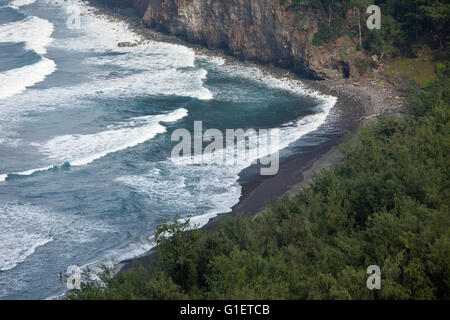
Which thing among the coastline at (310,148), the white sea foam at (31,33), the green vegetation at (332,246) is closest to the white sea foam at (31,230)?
the coastline at (310,148)

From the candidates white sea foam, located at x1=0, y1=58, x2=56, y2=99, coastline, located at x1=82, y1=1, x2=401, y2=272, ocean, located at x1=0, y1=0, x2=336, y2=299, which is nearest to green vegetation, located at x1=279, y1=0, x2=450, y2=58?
coastline, located at x1=82, y1=1, x2=401, y2=272

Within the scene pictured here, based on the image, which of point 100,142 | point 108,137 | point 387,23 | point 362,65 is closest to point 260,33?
point 362,65

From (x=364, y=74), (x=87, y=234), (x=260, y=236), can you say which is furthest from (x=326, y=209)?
(x=364, y=74)

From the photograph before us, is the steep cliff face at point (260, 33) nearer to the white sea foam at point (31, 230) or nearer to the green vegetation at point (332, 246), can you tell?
the green vegetation at point (332, 246)

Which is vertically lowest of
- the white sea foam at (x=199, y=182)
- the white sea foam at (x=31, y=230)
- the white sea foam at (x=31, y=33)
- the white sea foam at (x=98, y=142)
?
the white sea foam at (x=31, y=230)

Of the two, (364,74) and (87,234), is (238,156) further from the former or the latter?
(364,74)

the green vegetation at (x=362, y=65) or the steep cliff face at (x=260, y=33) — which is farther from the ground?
the steep cliff face at (x=260, y=33)
